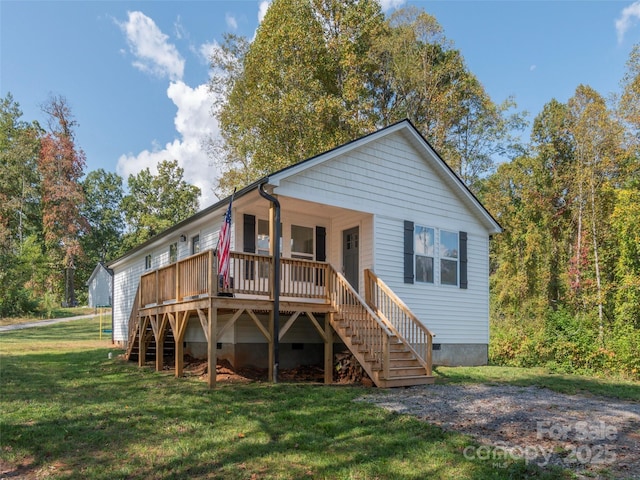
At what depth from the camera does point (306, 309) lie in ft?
34.2

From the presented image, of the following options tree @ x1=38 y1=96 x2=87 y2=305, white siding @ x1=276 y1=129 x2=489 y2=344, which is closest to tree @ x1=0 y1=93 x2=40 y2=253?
tree @ x1=38 y1=96 x2=87 y2=305

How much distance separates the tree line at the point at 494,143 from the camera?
15727mm

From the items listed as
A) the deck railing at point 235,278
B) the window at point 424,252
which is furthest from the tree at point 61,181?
the window at point 424,252

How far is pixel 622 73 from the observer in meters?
17.2

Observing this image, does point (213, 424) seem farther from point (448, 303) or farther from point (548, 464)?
point (448, 303)

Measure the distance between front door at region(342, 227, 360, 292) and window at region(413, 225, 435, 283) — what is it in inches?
64.0

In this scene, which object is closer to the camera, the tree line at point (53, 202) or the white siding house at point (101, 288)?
the tree line at point (53, 202)

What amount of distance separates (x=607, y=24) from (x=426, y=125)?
9.51 meters

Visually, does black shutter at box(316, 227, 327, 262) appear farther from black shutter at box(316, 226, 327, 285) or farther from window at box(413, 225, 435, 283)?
window at box(413, 225, 435, 283)

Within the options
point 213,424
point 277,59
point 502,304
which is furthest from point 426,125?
point 213,424

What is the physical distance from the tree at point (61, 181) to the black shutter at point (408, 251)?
37.2 metres

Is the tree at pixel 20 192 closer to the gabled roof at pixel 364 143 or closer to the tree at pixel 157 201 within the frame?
the tree at pixel 157 201

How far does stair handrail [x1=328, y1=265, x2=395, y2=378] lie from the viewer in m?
9.36

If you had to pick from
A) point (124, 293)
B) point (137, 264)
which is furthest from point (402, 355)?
point (124, 293)
